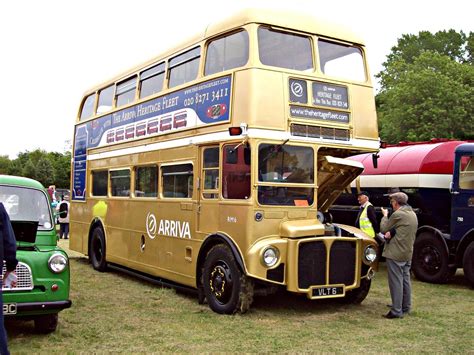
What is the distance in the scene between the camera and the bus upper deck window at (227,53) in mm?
8133

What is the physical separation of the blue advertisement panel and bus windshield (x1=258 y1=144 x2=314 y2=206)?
0.87m

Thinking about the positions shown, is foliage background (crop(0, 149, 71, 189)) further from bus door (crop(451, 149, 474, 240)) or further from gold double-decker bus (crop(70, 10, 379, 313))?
bus door (crop(451, 149, 474, 240))

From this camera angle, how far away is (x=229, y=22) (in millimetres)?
8445

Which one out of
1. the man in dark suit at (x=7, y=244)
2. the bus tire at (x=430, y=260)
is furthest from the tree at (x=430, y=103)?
the man in dark suit at (x=7, y=244)

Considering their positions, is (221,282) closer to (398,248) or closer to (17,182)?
(398,248)

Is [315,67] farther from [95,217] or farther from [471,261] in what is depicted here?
[95,217]

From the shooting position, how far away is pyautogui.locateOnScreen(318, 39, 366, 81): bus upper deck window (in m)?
8.64

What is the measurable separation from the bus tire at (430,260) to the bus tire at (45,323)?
25.1ft

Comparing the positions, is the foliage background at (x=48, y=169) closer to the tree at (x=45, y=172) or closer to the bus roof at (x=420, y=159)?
the tree at (x=45, y=172)

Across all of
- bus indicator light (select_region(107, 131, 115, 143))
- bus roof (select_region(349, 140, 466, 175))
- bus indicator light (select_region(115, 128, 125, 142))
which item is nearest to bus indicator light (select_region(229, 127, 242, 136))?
bus indicator light (select_region(115, 128, 125, 142))

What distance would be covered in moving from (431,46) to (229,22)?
40.8m

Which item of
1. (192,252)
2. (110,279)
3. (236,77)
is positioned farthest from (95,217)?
→ (236,77)

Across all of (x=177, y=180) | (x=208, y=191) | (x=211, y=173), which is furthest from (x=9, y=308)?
(x=177, y=180)

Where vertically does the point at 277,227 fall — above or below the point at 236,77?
below
